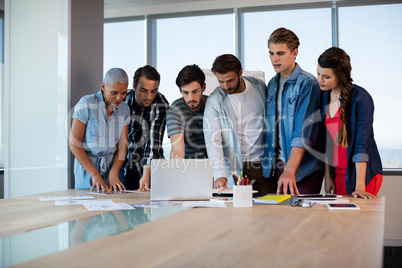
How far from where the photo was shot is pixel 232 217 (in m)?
1.67

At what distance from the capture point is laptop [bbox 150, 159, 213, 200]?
2.18 metres

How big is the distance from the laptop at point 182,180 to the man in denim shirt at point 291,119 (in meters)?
0.61

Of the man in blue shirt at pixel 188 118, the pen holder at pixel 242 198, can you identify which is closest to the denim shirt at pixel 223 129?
the man in blue shirt at pixel 188 118

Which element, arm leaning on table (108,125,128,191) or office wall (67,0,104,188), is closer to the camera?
arm leaning on table (108,125,128,191)

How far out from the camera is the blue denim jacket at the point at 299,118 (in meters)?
2.66

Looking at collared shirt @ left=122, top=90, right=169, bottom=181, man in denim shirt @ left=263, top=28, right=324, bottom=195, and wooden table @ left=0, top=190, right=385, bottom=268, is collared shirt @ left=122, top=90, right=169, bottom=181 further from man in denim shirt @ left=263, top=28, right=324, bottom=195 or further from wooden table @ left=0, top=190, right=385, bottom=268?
wooden table @ left=0, top=190, right=385, bottom=268

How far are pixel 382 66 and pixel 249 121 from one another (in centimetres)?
294

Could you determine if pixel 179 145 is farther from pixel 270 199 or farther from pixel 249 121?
pixel 270 199

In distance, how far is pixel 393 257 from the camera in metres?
4.39

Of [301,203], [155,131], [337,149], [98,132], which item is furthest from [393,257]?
[98,132]

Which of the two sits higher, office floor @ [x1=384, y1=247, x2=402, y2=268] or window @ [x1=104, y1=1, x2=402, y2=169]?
window @ [x1=104, y1=1, x2=402, y2=169]

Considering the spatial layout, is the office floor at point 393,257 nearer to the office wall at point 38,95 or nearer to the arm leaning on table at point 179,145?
the arm leaning on table at point 179,145

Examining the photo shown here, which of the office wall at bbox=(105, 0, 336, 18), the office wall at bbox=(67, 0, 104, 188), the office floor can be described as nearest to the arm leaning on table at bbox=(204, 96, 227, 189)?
the office wall at bbox=(67, 0, 104, 188)

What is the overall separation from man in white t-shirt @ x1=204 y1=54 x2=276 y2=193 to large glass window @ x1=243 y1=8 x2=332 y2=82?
2.59 meters
